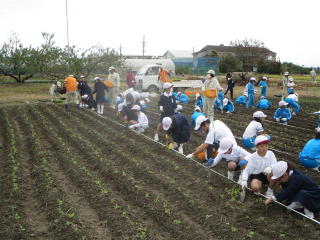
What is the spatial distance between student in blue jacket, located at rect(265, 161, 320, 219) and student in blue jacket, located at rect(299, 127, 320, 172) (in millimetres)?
1866

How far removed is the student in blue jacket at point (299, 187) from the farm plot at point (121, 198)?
0.21 meters

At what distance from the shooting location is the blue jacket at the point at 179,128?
741 centimetres

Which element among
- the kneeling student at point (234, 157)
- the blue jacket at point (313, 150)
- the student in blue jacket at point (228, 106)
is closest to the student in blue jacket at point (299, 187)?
the kneeling student at point (234, 157)

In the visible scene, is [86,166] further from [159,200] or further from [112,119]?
[112,119]

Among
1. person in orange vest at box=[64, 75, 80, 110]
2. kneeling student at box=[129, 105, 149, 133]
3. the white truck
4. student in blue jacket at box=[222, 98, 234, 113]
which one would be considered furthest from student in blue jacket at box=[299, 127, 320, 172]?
the white truck

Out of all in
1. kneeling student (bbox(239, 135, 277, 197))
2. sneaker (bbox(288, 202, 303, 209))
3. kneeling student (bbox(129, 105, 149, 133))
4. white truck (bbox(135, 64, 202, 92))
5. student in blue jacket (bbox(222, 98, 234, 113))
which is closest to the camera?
sneaker (bbox(288, 202, 303, 209))

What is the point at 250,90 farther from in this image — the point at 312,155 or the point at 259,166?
the point at 259,166

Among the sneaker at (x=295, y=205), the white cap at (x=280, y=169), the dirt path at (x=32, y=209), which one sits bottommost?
the dirt path at (x=32, y=209)

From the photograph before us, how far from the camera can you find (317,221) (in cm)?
433

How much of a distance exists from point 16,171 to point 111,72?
7.80m

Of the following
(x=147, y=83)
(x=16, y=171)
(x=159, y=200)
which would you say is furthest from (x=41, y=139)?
(x=147, y=83)

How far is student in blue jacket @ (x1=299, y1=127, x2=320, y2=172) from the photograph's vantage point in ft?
20.3

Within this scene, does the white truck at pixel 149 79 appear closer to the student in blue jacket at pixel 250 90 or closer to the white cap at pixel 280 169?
the student in blue jacket at pixel 250 90

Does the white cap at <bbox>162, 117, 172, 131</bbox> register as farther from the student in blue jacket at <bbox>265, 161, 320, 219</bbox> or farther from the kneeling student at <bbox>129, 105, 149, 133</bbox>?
the student in blue jacket at <bbox>265, 161, 320, 219</bbox>
